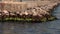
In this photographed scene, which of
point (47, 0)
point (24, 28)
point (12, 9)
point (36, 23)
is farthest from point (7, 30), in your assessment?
point (47, 0)

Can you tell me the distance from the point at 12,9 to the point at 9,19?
3.91ft

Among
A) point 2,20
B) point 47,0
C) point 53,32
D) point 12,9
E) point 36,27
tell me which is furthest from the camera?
point 47,0

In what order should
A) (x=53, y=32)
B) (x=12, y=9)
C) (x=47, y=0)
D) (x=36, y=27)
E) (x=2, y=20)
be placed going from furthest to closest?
1. (x=47, y=0)
2. (x=12, y=9)
3. (x=2, y=20)
4. (x=36, y=27)
5. (x=53, y=32)

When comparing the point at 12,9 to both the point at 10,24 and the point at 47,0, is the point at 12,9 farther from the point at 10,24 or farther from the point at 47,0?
the point at 47,0

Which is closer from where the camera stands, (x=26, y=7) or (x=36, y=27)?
(x=36, y=27)

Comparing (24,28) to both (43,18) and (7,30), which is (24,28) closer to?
(7,30)

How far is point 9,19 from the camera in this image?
10.5m

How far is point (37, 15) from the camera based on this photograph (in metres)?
10.4

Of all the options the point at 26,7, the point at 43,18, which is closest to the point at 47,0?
the point at 26,7

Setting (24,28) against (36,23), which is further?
(36,23)

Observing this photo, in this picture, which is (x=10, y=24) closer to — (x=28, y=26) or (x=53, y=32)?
(x=28, y=26)

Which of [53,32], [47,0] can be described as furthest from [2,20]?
[47,0]

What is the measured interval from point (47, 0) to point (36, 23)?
7.67 meters

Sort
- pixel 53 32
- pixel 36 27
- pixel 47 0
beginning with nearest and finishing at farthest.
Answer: pixel 53 32 < pixel 36 27 < pixel 47 0
